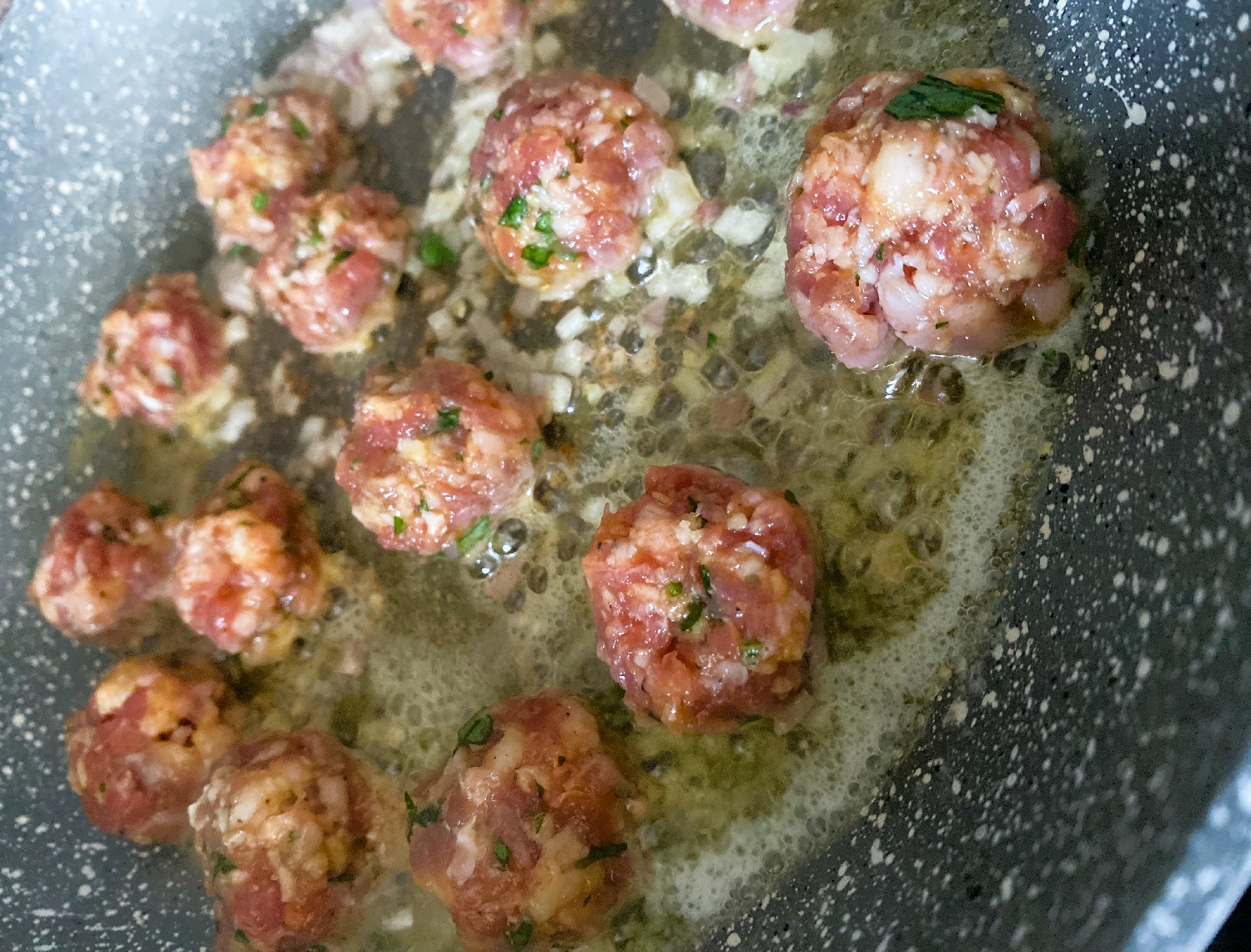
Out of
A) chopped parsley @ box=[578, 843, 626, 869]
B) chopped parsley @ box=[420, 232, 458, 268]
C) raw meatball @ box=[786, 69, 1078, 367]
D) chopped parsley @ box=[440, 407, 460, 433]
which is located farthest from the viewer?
chopped parsley @ box=[420, 232, 458, 268]

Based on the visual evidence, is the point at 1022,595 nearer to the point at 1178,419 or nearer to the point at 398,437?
the point at 1178,419

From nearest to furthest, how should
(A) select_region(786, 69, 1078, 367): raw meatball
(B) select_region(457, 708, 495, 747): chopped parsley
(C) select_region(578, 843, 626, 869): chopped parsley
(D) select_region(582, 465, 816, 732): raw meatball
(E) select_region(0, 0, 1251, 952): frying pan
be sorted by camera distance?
(E) select_region(0, 0, 1251, 952): frying pan, (A) select_region(786, 69, 1078, 367): raw meatball, (D) select_region(582, 465, 816, 732): raw meatball, (C) select_region(578, 843, 626, 869): chopped parsley, (B) select_region(457, 708, 495, 747): chopped parsley

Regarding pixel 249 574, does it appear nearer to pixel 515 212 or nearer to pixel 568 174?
pixel 515 212

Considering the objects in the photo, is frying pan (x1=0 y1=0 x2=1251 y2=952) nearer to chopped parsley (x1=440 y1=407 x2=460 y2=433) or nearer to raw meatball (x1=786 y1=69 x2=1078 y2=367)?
raw meatball (x1=786 y1=69 x2=1078 y2=367)

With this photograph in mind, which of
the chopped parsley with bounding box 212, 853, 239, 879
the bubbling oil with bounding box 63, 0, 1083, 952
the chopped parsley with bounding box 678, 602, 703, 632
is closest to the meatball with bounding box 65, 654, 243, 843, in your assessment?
the bubbling oil with bounding box 63, 0, 1083, 952

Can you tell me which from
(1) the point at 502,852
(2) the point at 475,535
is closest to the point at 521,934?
(1) the point at 502,852

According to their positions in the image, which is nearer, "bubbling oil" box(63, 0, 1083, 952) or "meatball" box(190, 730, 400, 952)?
"bubbling oil" box(63, 0, 1083, 952)
